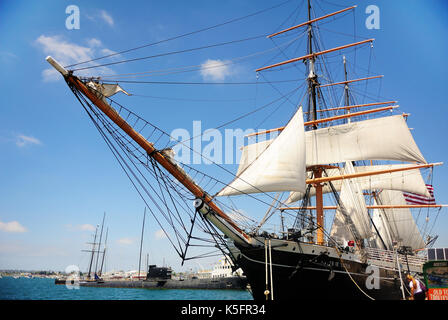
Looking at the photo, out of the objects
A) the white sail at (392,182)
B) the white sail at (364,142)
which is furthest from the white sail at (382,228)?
the white sail at (364,142)

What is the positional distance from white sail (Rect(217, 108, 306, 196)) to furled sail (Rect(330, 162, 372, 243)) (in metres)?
9.87

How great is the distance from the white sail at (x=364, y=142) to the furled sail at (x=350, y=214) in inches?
108

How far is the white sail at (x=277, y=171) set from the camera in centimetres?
2052

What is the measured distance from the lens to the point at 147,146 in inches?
581

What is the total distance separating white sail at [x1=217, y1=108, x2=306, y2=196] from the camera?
20.5 meters

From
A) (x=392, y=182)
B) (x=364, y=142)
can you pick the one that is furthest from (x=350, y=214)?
(x=392, y=182)

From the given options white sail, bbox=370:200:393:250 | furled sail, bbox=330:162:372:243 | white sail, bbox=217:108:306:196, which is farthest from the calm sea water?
white sail, bbox=217:108:306:196

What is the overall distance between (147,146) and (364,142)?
23638 mm

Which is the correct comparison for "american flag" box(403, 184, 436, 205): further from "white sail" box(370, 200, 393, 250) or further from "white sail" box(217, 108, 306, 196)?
"white sail" box(217, 108, 306, 196)

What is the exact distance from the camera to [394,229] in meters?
44.6

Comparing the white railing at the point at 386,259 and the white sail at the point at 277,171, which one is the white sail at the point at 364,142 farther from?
the white railing at the point at 386,259
